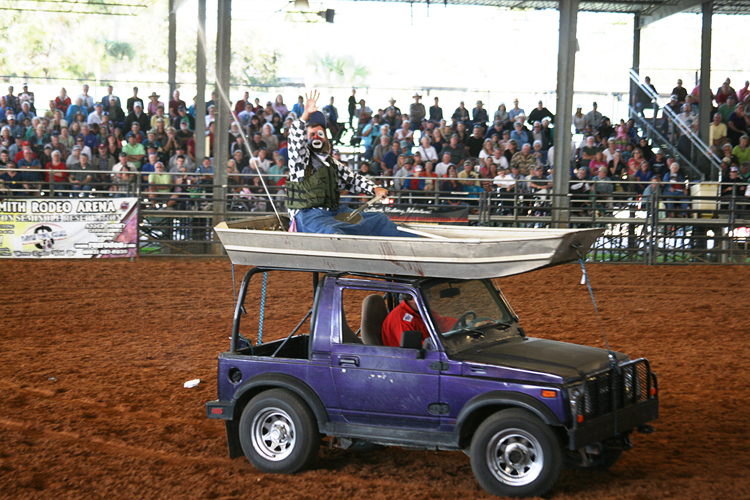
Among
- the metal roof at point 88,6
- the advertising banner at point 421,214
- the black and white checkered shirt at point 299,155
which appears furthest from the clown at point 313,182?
the metal roof at point 88,6

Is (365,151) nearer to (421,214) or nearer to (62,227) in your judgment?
(421,214)

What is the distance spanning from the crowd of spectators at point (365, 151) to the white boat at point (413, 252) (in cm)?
1180

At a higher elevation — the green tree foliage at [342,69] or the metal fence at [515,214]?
the green tree foliage at [342,69]

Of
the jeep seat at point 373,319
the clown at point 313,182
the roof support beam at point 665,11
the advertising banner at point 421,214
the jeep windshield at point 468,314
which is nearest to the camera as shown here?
the jeep windshield at point 468,314

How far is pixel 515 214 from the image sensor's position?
56.4 ft

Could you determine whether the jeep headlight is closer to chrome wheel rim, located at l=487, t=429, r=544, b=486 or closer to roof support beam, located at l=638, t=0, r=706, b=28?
chrome wheel rim, located at l=487, t=429, r=544, b=486

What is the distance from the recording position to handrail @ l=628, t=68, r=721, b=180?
21.1 m

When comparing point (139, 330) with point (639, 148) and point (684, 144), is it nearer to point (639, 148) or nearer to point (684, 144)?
point (639, 148)

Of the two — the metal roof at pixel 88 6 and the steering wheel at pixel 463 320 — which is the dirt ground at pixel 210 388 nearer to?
the steering wheel at pixel 463 320

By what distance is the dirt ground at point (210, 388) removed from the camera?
4957 millimetres

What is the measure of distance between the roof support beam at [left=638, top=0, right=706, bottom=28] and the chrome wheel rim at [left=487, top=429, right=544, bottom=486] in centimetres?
2199

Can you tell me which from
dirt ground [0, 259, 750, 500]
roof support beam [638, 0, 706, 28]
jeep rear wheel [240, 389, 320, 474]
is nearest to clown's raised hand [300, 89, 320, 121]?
jeep rear wheel [240, 389, 320, 474]

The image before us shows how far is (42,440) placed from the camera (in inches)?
234

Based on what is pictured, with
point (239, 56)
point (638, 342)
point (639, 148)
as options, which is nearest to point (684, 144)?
point (639, 148)
